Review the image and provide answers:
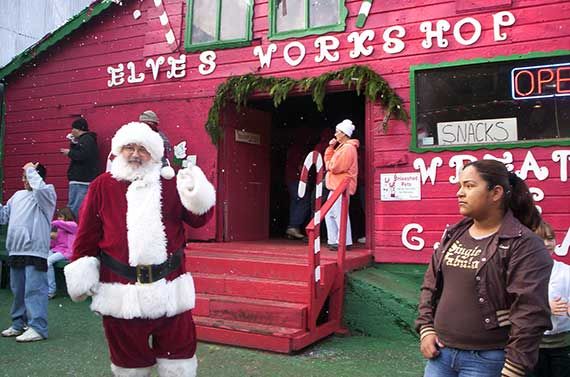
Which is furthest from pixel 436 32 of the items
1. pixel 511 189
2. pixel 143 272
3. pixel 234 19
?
pixel 143 272

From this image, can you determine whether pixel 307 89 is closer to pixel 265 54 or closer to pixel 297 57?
pixel 297 57

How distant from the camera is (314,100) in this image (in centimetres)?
692

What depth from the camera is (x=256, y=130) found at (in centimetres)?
834

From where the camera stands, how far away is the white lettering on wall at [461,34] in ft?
20.3

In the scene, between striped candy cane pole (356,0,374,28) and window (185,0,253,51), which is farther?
window (185,0,253,51)

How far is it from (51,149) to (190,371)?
7.10 metres

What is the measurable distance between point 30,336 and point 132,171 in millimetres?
2934

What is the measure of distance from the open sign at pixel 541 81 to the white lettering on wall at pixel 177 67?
14.5 ft

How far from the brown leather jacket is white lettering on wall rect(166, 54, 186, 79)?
20.9 ft

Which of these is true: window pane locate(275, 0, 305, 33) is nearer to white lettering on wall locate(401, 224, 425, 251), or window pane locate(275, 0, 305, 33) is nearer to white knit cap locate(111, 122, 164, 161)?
white lettering on wall locate(401, 224, 425, 251)

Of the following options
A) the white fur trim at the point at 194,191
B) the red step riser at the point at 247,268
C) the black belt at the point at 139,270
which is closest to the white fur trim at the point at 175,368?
the black belt at the point at 139,270

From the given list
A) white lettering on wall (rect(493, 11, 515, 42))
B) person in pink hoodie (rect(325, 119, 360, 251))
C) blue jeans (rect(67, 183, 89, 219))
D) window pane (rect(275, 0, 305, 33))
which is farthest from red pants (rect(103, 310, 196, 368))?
blue jeans (rect(67, 183, 89, 219))

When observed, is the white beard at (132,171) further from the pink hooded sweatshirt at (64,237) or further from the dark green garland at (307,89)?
the pink hooded sweatshirt at (64,237)

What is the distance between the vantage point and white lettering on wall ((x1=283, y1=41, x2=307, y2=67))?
7.16 m
